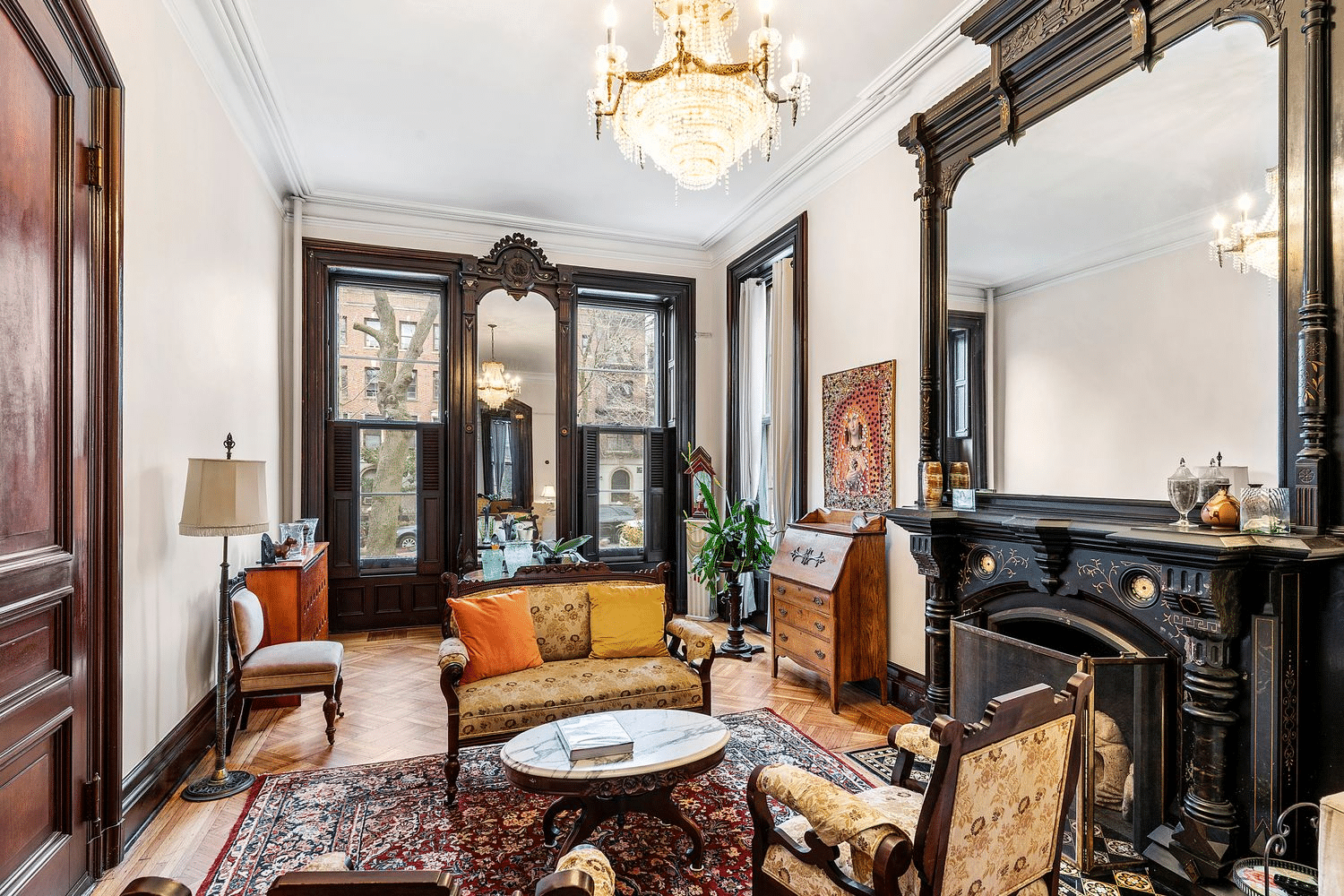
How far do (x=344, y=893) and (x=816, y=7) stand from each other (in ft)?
13.0

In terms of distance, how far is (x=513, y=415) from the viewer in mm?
6656

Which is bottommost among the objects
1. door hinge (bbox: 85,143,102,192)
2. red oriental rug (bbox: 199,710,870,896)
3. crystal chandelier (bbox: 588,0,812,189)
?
red oriental rug (bbox: 199,710,870,896)

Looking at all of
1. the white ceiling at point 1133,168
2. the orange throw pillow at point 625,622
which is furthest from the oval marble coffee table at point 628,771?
the white ceiling at point 1133,168

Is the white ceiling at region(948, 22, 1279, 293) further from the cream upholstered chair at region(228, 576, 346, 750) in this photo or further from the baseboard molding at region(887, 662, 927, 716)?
the cream upholstered chair at region(228, 576, 346, 750)

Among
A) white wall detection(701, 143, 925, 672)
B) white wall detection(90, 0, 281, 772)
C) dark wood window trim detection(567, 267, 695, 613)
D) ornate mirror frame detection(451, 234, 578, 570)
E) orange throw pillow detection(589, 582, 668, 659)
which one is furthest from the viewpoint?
dark wood window trim detection(567, 267, 695, 613)

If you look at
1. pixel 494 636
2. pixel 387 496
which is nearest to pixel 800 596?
pixel 494 636

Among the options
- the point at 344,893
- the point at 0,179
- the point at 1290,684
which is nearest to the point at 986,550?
the point at 1290,684

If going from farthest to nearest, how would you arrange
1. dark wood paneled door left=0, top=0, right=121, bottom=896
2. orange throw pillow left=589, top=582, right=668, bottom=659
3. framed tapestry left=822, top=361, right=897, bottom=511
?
framed tapestry left=822, top=361, right=897, bottom=511 → orange throw pillow left=589, top=582, right=668, bottom=659 → dark wood paneled door left=0, top=0, right=121, bottom=896

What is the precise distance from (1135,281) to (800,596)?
8.56 feet

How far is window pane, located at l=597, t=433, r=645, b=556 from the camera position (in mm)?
7016

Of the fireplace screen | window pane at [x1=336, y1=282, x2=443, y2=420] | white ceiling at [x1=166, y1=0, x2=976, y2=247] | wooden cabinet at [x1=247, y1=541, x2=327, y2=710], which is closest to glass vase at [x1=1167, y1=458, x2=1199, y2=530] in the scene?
the fireplace screen

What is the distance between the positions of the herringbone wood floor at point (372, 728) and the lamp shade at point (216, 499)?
1.17 metres

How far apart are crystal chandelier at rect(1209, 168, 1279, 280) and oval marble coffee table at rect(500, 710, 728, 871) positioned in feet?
8.10

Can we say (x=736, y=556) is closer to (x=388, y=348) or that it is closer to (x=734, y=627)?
(x=734, y=627)
